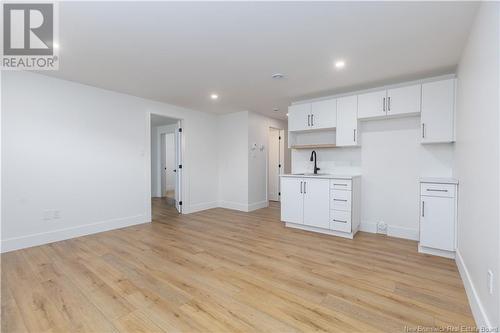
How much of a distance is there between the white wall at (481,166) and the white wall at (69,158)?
4.73 meters

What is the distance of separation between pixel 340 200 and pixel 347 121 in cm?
131

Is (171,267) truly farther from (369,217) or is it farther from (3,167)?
(369,217)

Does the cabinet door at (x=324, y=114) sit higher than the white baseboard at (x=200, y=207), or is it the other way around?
the cabinet door at (x=324, y=114)

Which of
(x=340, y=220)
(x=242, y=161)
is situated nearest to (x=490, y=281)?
(x=340, y=220)

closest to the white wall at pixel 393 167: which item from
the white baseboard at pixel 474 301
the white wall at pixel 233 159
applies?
the white baseboard at pixel 474 301

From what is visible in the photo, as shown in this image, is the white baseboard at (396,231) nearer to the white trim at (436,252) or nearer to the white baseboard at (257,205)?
the white trim at (436,252)

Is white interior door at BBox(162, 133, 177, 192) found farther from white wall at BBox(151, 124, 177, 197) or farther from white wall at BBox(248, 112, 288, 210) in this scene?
white wall at BBox(248, 112, 288, 210)

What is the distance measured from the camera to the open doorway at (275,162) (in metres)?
7.15

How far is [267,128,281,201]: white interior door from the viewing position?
23.4 ft

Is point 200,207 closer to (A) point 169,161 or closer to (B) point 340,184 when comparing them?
(B) point 340,184

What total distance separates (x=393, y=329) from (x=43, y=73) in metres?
4.97

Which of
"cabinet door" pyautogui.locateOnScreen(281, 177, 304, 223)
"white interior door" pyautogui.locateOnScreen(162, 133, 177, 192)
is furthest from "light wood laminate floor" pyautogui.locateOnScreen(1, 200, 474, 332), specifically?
"white interior door" pyautogui.locateOnScreen(162, 133, 177, 192)

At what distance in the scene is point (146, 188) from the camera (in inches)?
184

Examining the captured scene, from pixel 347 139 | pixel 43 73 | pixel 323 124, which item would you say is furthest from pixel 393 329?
pixel 43 73
